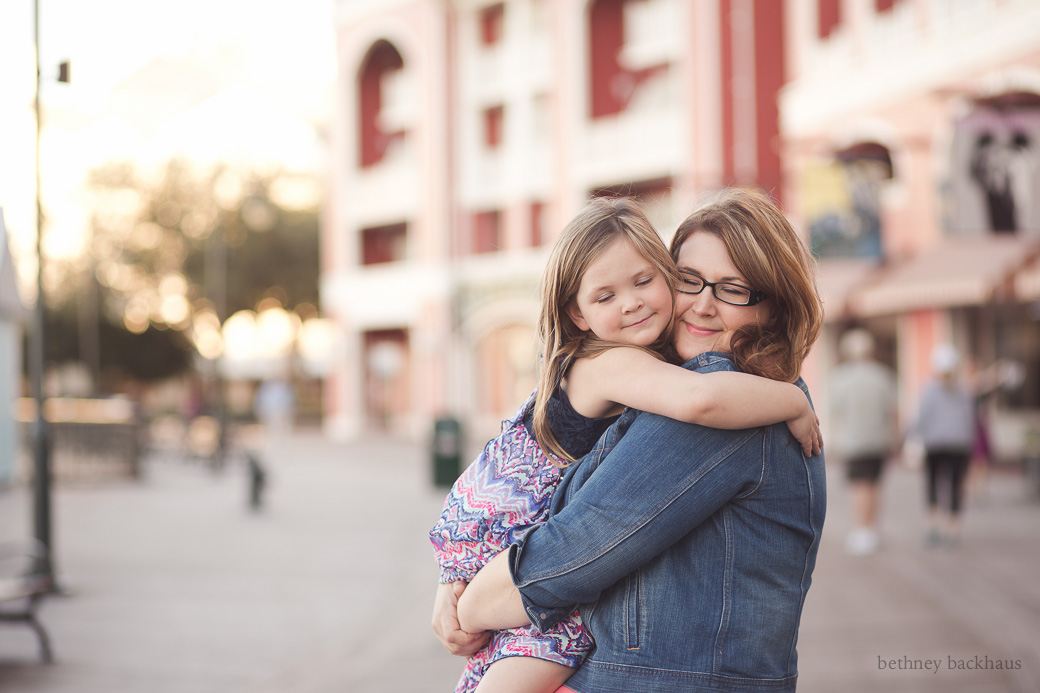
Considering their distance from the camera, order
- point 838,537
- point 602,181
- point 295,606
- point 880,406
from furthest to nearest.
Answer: point 602,181 < point 838,537 < point 880,406 < point 295,606

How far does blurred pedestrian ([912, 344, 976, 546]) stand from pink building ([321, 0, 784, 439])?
50.1ft

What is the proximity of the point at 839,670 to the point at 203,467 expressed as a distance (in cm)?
1911

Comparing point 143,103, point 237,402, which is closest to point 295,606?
point 143,103

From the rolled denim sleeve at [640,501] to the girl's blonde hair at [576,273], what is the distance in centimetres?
19

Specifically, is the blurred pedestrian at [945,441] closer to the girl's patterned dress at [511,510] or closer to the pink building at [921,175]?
the pink building at [921,175]

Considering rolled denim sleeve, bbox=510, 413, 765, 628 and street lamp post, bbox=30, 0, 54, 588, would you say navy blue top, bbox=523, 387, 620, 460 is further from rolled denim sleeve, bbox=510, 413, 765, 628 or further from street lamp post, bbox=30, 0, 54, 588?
street lamp post, bbox=30, 0, 54, 588

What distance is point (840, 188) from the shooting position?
1947 centimetres

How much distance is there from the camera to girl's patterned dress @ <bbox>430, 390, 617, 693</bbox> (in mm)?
1708

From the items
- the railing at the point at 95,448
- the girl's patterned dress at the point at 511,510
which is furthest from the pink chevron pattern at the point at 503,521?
the railing at the point at 95,448

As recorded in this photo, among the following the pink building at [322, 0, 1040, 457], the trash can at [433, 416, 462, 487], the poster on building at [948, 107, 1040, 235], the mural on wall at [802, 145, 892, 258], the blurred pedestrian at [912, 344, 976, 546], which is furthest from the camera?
the mural on wall at [802, 145, 892, 258]

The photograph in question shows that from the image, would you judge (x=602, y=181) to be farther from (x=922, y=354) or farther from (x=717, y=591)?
(x=717, y=591)

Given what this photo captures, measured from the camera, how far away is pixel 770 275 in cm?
167

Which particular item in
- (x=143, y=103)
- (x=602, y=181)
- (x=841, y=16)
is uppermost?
(x=841, y=16)

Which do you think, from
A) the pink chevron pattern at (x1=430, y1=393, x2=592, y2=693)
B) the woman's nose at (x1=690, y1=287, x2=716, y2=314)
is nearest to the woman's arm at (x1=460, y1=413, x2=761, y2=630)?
the pink chevron pattern at (x1=430, y1=393, x2=592, y2=693)
